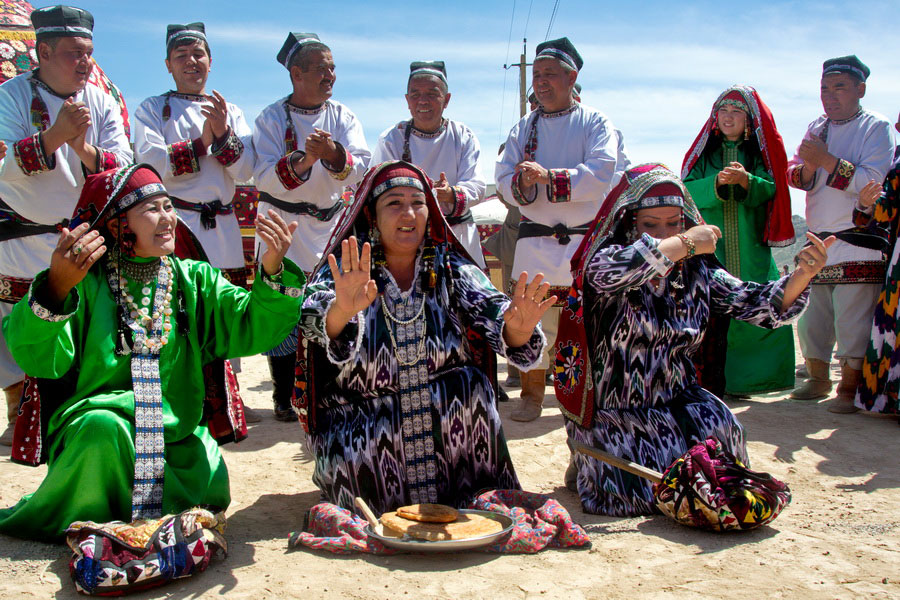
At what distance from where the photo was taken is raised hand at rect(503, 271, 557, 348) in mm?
3479

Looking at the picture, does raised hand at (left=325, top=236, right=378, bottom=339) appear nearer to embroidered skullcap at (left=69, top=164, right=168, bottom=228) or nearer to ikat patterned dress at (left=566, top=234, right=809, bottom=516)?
embroidered skullcap at (left=69, top=164, right=168, bottom=228)

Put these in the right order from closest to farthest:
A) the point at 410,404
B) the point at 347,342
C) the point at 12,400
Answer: the point at 347,342, the point at 410,404, the point at 12,400

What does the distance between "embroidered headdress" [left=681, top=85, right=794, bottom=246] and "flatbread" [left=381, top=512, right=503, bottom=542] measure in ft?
12.2

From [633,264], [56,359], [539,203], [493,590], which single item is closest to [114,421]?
[56,359]

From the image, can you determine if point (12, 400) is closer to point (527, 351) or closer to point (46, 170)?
point (46, 170)

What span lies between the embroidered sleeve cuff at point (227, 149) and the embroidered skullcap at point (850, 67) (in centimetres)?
444

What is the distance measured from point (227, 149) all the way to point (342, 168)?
773 millimetres

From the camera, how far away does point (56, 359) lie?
3.17 metres

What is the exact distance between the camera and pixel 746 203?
6.07 meters

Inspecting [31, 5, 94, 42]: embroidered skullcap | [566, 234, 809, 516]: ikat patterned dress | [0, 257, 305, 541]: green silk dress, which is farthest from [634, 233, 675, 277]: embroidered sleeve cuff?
[31, 5, 94, 42]: embroidered skullcap

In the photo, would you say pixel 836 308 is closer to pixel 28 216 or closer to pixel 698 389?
pixel 698 389

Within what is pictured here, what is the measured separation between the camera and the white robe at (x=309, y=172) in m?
5.80

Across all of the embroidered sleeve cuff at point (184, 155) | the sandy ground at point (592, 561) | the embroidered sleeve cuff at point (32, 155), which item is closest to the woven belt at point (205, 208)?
the embroidered sleeve cuff at point (184, 155)

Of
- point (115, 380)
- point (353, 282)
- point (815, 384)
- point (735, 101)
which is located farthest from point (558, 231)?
point (115, 380)
